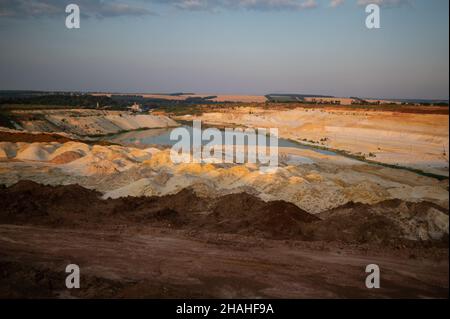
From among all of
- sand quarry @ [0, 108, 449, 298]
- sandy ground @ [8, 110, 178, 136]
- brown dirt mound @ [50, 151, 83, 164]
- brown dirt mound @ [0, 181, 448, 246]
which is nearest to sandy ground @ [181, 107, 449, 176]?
brown dirt mound @ [0, 181, 448, 246]

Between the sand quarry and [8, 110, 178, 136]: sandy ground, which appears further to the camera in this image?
[8, 110, 178, 136]: sandy ground

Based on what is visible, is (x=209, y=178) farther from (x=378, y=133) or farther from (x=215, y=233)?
(x=378, y=133)

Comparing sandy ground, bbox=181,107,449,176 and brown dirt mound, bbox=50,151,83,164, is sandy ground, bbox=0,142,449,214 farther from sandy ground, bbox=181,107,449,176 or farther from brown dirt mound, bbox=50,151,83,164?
sandy ground, bbox=181,107,449,176

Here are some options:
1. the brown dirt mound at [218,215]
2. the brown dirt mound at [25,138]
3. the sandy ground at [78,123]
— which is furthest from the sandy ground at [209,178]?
the sandy ground at [78,123]
